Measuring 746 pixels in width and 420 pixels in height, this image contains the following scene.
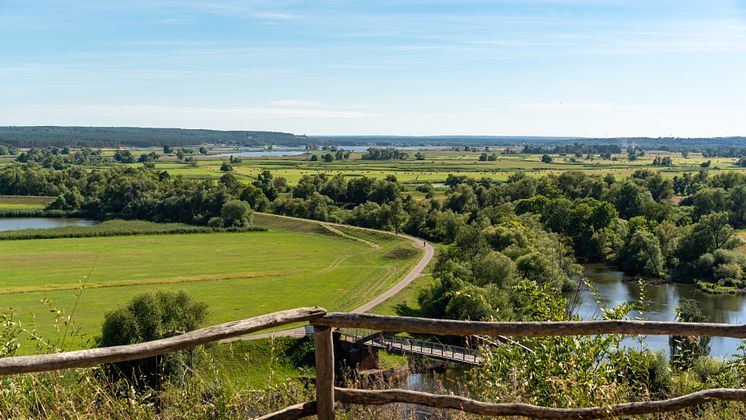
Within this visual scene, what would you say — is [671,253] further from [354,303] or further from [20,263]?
[20,263]

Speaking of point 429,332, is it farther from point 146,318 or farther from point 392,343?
point 146,318

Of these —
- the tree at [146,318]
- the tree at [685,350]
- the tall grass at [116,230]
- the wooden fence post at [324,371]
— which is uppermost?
the wooden fence post at [324,371]

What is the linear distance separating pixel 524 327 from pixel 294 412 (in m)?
1.98

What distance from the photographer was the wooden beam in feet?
15.9

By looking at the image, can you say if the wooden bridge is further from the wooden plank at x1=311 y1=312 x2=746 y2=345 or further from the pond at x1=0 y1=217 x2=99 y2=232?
the pond at x1=0 y1=217 x2=99 y2=232

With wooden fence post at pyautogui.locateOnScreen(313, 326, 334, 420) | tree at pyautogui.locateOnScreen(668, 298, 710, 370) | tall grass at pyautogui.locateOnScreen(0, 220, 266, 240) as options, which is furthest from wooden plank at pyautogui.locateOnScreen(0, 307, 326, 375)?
tall grass at pyautogui.locateOnScreen(0, 220, 266, 240)

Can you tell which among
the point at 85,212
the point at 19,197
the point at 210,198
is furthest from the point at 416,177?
the point at 19,197

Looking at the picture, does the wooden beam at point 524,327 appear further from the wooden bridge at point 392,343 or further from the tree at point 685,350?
the wooden bridge at point 392,343

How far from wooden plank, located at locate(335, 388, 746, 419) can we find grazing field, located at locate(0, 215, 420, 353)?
112ft

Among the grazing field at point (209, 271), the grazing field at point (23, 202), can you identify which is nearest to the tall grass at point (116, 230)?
the grazing field at point (209, 271)

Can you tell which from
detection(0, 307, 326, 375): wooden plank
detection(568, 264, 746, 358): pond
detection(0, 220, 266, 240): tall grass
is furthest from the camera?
detection(0, 220, 266, 240): tall grass

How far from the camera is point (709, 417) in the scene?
5367 millimetres

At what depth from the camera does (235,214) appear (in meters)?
91.9

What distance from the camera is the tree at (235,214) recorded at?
91.7m
